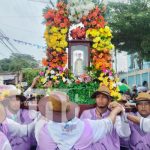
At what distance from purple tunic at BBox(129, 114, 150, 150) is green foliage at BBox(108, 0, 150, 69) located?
50.2ft

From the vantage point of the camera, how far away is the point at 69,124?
3562 millimetres

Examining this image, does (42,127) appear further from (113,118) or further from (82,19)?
(82,19)

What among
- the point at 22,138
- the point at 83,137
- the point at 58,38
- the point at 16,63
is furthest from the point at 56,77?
the point at 16,63

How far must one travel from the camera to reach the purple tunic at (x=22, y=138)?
4.89 metres

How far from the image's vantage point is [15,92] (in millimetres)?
5035

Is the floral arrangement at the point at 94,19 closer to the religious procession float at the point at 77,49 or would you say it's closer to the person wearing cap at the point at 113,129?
the religious procession float at the point at 77,49

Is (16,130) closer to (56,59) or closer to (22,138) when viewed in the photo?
(22,138)

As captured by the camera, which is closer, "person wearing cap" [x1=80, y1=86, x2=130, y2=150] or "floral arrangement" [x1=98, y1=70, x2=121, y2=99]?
"person wearing cap" [x1=80, y1=86, x2=130, y2=150]

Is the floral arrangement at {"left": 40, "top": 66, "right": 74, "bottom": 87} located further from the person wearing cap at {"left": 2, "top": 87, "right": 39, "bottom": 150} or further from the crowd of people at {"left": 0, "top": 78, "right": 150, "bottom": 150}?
the person wearing cap at {"left": 2, "top": 87, "right": 39, "bottom": 150}

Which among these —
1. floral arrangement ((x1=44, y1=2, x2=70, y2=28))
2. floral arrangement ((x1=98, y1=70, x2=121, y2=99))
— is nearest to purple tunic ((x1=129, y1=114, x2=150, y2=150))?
floral arrangement ((x1=98, y1=70, x2=121, y2=99))

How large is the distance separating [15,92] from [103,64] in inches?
88.7

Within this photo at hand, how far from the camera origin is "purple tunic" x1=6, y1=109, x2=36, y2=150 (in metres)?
4.89

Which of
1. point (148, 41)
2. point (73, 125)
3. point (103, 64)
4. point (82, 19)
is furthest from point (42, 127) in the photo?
point (148, 41)

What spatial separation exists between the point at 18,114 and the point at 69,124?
173 centimetres
